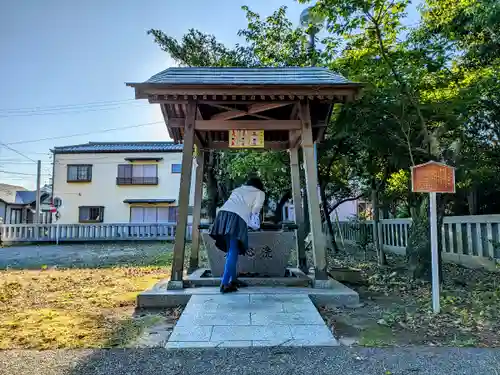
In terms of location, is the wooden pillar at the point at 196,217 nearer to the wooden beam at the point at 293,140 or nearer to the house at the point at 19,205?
the wooden beam at the point at 293,140

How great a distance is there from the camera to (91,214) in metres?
24.2

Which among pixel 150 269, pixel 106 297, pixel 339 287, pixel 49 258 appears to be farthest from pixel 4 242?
pixel 339 287

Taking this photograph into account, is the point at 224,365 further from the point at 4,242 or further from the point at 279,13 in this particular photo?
the point at 4,242

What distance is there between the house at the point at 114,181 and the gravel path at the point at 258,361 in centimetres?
2139

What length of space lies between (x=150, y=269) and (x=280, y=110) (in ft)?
15.6

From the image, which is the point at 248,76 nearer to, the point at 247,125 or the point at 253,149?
the point at 247,125

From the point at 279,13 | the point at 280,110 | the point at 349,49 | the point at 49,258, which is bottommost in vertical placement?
the point at 49,258

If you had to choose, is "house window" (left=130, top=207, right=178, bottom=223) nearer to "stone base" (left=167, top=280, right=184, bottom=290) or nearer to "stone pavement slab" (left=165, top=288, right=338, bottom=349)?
"stone base" (left=167, top=280, right=184, bottom=290)

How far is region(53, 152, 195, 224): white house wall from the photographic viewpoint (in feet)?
78.3

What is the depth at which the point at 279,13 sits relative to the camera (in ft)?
34.1

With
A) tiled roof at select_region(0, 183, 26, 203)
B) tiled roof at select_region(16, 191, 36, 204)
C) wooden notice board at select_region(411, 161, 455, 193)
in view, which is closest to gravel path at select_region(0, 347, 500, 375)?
wooden notice board at select_region(411, 161, 455, 193)

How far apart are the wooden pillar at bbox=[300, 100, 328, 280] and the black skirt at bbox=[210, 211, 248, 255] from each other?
903 millimetres

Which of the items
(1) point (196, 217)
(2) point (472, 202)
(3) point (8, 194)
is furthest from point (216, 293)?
(3) point (8, 194)

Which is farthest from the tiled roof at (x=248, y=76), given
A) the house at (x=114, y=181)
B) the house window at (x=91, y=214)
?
the house window at (x=91, y=214)
